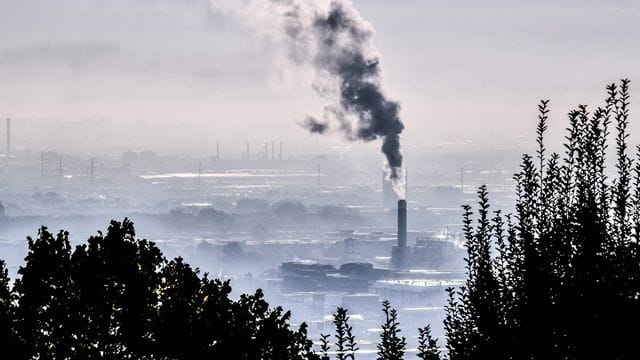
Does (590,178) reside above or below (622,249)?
above

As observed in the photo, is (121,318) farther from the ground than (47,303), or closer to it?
closer to it

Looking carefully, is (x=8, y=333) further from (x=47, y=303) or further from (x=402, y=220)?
(x=402, y=220)

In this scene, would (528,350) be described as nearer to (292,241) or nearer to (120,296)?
(120,296)

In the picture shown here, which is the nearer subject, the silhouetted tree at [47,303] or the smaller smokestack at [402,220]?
the silhouetted tree at [47,303]

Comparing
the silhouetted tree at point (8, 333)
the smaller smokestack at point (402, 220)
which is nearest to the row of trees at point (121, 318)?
the silhouetted tree at point (8, 333)

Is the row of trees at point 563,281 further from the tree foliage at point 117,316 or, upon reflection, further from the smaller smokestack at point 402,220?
the smaller smokestack at point 402,220

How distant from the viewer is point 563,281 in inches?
488

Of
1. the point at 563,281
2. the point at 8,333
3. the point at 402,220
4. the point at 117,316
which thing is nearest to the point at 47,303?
the point at 8,333

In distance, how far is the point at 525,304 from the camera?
1254cm

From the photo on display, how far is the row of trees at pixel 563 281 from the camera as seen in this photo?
11.9 metres

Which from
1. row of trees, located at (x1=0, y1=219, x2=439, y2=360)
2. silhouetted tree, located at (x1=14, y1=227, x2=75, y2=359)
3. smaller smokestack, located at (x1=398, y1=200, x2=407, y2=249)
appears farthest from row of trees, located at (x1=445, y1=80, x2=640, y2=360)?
smaller smokestack, located at (x1=398, y1=200, x2=407, y2=249)

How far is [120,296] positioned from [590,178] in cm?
551

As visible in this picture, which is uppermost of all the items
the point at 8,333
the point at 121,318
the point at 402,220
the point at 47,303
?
the point at 402,220

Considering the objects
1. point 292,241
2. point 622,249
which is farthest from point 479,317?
point 292,241
